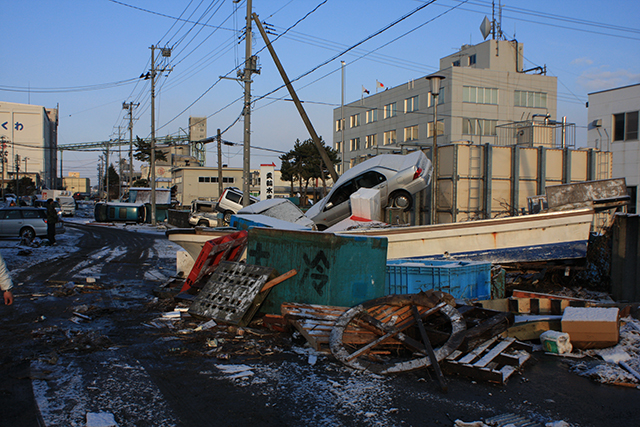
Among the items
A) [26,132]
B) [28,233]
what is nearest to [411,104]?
[28,233]

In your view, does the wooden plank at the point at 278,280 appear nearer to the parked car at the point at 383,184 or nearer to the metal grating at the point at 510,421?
the metal grating at the point at 510,421

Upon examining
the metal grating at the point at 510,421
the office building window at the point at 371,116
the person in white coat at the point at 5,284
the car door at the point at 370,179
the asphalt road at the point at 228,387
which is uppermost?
the office building window at the point at 371,116

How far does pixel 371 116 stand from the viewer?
55281 mm

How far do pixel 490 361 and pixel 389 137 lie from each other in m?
49.5

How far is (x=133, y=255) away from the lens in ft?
52.0

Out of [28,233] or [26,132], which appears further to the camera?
[26,132]

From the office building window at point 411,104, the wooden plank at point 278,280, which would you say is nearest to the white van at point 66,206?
the office building window at point 411,104

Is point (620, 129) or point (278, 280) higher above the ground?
point (620, 129)

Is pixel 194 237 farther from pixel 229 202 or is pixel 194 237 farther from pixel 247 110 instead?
pixel 229 202

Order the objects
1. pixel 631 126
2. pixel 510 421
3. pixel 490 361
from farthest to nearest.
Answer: pixel 631 126
pixel 490 361
pixel 510 421

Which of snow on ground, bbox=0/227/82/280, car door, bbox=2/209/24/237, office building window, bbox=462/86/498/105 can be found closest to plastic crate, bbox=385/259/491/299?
snow on ground, bbox=0/227/82/280

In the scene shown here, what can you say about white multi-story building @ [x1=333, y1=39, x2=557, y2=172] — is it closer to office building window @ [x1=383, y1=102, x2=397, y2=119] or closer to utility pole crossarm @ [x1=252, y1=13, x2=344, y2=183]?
office building window @ [x1=383, y1=102, x2=397, y2=119]

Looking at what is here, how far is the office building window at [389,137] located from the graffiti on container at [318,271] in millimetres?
46796

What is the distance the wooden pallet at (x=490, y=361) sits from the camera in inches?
173
